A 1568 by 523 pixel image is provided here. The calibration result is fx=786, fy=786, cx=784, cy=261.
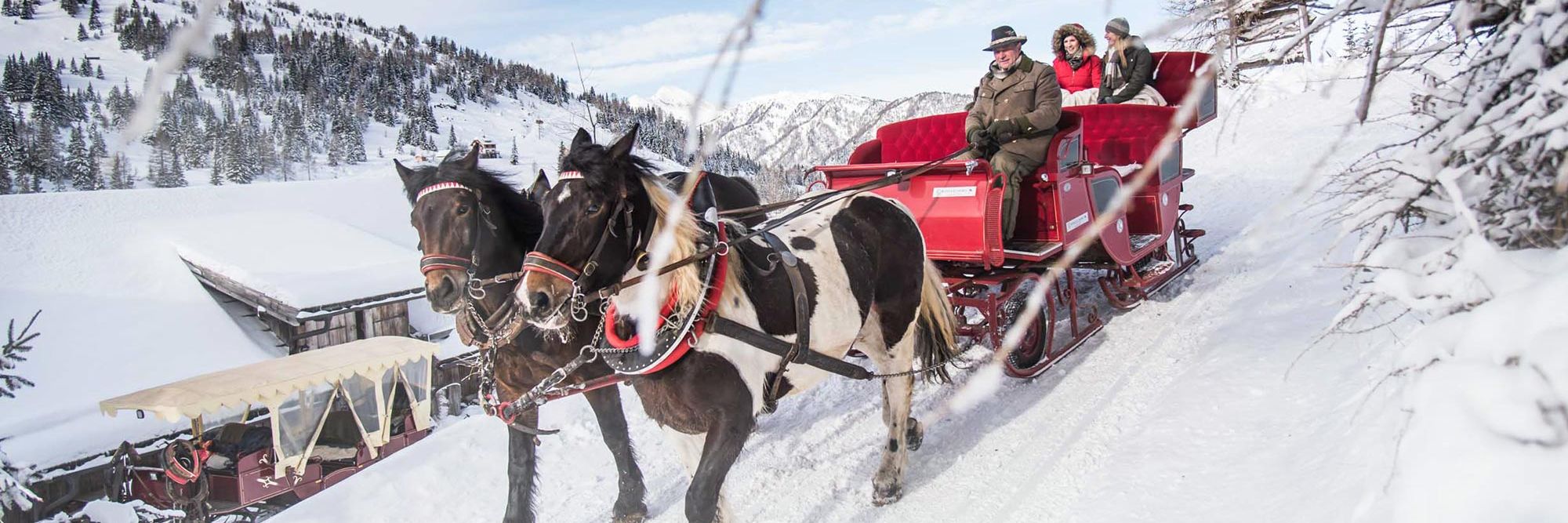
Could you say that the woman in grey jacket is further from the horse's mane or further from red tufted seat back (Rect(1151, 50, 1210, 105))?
the horse's mane

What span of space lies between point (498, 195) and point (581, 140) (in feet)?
4.22

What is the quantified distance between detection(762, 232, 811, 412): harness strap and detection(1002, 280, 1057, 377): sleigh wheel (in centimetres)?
233

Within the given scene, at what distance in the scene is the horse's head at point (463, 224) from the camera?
12.6ft

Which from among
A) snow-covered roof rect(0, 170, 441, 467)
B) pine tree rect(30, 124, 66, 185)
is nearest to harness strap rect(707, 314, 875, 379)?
snow-covered roof rect(0, 170, 441, 467)

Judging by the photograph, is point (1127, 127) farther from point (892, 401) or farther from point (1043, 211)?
point (892, 401)

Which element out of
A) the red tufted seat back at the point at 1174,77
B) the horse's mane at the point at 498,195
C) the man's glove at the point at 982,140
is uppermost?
the red tufted seat back at the point at 1174,77

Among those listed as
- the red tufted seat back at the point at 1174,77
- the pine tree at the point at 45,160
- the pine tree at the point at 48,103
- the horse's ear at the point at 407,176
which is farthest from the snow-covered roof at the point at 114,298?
the pine tree at the point at 48,103

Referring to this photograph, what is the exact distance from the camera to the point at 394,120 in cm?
7081

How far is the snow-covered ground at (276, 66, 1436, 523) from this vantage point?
286 centimetres

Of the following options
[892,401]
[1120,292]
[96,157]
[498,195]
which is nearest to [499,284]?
[498,195]

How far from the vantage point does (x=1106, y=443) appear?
12.9 feet

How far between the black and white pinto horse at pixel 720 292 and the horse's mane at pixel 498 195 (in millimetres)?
1241

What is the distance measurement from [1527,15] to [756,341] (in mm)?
2464

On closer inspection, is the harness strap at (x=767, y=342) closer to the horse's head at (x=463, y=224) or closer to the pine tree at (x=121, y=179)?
the horse's head at (x=463, y=224)
